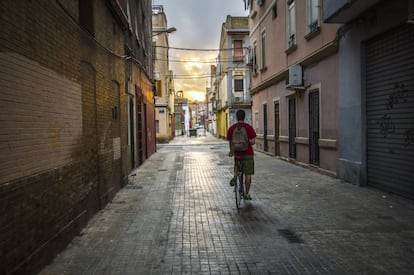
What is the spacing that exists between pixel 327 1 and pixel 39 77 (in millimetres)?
7362

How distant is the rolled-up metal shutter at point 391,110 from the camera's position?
740cm

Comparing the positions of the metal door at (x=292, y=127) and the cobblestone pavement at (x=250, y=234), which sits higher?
the metal door at (x=292, y=127)

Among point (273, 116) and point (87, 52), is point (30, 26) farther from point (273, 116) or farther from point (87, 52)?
point (273, 116)

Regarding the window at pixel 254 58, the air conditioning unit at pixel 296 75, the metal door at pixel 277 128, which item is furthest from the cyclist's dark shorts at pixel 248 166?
the window at pixel 254 58

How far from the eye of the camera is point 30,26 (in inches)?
162

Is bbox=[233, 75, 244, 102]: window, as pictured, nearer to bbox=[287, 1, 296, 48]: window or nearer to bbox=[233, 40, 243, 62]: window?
bbox=[233, 40, 243, 62]: window

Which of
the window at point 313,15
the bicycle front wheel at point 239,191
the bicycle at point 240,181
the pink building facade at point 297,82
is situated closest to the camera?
the bicycle front wheel at point 239,191

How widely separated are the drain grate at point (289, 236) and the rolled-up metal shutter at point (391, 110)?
3309mm

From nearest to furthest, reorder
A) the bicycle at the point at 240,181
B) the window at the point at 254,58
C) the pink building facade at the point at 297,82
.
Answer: the bicycle at the point at 240,181, the pink building facade at the point at 297,82, the window at the point at 254,58

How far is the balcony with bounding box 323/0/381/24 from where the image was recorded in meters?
7.93

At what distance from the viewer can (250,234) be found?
5.43 m

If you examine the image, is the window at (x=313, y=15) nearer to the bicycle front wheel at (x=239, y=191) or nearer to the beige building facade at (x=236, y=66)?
the bicycle front wheel at (x=239, y=191)

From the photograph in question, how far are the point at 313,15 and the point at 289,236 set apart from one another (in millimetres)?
9263

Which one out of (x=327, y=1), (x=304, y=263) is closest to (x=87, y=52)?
(x=304, y=263)
